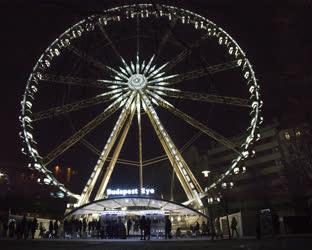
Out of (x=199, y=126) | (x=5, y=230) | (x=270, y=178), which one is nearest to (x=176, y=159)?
(x=199, y=126)

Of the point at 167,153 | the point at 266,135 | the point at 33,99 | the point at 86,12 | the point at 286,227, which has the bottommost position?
the point at 286,227

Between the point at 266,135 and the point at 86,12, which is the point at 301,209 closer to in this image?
the point at 266,135

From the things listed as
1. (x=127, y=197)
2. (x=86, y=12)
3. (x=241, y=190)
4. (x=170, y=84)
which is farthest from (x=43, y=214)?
(x=86, y=12)

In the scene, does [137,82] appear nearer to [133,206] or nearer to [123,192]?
[123,192]

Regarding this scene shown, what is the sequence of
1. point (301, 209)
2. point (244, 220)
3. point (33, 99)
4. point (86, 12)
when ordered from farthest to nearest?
point (301, 209), point (33, 99), point (244, 220), point (86, 12)

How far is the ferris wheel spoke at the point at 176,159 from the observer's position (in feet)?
98.8

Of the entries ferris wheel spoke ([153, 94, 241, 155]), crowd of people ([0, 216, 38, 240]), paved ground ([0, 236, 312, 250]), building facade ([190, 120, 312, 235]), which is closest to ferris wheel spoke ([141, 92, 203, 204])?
ferris wheel spoke ([153, 94, 241, 155])

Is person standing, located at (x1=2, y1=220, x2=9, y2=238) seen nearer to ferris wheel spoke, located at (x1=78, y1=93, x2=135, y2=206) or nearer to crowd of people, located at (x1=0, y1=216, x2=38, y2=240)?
crowd of people, located at (x1=0, y1=216, x2=38, y2=240)

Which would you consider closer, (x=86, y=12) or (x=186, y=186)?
(x=86, y=12)

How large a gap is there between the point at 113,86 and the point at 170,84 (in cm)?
478

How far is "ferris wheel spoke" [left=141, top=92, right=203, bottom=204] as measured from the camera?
30125 mm

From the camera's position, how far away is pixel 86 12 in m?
5.44

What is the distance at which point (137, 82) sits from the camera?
1280 inches

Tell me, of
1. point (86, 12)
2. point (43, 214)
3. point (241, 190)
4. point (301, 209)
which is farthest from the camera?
point (241, 190)
